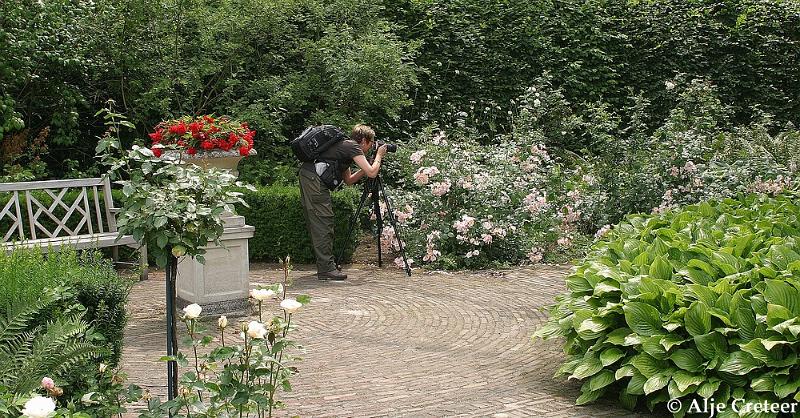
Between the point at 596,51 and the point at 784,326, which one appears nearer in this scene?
the point at 784,326

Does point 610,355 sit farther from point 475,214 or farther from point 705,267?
point 475,214

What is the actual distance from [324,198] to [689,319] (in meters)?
4.82

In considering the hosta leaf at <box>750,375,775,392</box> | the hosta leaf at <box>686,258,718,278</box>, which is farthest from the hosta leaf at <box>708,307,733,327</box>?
the hosta leaf at <box>686,258,718,278</box>

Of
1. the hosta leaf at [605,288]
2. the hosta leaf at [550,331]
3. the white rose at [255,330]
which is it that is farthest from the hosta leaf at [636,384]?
the white rose at [255,330]

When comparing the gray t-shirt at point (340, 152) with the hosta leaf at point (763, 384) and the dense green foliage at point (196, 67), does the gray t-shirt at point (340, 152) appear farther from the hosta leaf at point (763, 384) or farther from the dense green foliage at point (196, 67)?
the hosta leaf at point (763, 384)

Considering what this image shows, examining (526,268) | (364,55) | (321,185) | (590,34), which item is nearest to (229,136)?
(321,185)

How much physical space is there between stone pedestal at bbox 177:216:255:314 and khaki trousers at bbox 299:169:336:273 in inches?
54.1

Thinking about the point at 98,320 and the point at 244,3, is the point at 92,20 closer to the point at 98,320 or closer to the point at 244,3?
the point at 244,3

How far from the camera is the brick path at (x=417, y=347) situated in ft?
16.6

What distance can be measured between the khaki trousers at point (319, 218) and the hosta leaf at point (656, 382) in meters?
4.72

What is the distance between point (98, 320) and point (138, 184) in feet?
2.47

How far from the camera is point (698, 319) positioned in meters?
4.59

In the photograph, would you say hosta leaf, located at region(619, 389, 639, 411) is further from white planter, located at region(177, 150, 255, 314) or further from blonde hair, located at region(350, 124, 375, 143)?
blonde hair, located at region(350, 124, 375, 143)

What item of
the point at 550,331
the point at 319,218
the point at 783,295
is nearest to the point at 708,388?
the point at 783,295
